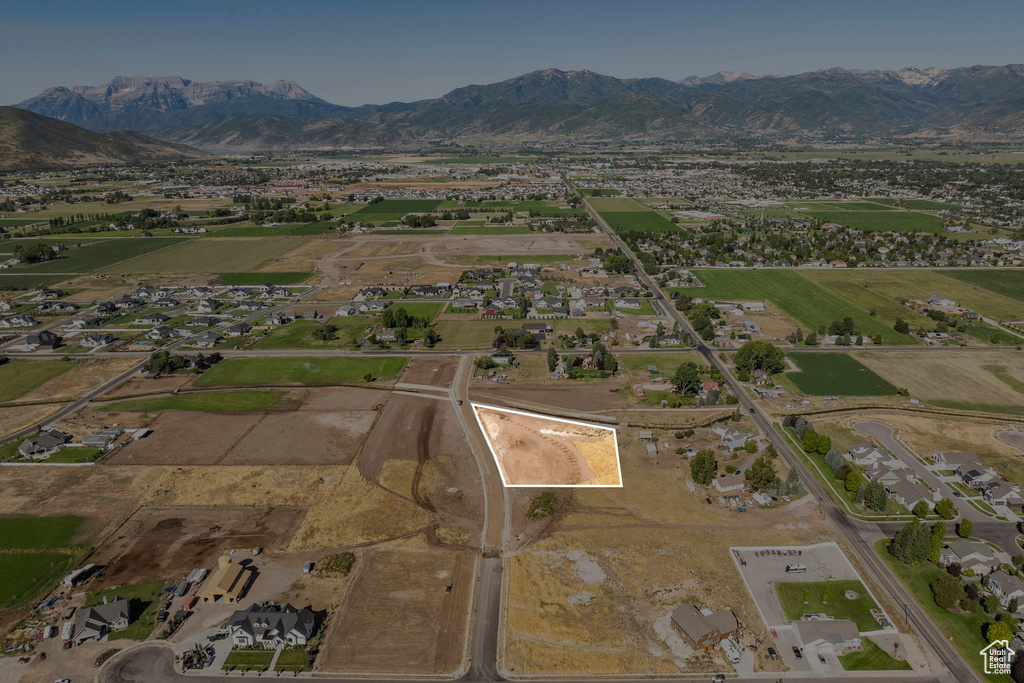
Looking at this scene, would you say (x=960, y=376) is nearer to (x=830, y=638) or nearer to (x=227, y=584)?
(x=830, y=638)

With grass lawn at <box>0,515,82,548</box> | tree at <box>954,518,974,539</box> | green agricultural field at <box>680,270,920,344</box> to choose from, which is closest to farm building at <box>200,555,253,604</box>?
grass lawn at <box>0,515,82,548</box>

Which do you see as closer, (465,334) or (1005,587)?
(1005,587)

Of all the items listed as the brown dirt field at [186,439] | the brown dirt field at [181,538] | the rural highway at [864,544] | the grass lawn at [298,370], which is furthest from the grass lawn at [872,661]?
the grass lawn at [298,370]

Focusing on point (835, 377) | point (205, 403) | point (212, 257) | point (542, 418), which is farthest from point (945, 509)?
point (212, 257)

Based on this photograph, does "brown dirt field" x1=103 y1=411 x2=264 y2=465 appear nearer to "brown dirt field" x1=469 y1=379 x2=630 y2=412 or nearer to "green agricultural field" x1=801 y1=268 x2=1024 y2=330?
"brown dirt field" x1=469 y1=379 x2=630 y2=412

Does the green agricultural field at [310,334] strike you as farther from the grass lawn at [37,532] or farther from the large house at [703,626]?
the large house at [703,626]

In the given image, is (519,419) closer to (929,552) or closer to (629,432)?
(629,432)

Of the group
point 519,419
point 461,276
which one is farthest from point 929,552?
point 461,276
